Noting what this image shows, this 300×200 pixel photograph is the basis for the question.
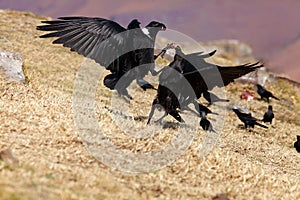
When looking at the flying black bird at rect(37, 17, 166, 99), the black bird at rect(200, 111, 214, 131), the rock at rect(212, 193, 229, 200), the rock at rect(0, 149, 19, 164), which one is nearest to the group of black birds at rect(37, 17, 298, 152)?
the flying black bird at rect(37, 17, 166, 99)

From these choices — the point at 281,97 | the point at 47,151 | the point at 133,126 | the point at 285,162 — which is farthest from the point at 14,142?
the point at 281,97

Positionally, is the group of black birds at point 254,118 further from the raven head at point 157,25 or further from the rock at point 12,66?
the rock at point 12,66

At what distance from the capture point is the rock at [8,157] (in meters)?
10.4

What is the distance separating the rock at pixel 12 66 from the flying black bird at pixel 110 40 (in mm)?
5807

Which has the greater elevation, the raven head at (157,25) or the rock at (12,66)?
the raven head at (157,25)

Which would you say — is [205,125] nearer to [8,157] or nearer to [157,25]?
[157,25]

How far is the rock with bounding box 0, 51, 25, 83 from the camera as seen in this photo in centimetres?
2248

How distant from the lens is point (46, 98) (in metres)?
18.3

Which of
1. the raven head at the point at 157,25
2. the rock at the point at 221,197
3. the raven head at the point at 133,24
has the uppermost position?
the raven head at the point at 157,25

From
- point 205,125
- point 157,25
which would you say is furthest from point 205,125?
point 157,25

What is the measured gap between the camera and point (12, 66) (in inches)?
940

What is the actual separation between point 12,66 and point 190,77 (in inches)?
438

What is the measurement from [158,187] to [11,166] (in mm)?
3048

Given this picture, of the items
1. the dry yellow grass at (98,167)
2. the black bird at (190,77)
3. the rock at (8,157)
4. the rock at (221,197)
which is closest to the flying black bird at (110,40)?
the black bird at (190,77)
